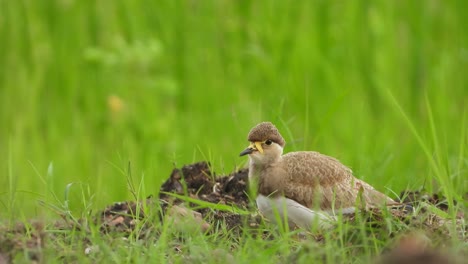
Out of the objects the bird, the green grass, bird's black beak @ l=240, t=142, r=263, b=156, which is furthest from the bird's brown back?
the green grass

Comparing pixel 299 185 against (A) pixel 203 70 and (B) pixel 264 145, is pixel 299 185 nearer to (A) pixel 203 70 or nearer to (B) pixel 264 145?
(B) pixel 264 145

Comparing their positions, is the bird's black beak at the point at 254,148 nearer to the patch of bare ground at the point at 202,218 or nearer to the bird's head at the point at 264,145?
the bird's head at the point at 264,145

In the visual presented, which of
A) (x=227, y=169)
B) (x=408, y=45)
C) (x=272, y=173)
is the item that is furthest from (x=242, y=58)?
(x=272, y=173)

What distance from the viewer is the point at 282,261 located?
18.1 ft

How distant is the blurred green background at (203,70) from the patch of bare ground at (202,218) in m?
3.46

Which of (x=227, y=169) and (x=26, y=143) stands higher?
(x=227, y=169)

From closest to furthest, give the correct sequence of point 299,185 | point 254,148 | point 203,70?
point 299,185
point 254,148
point 203,70

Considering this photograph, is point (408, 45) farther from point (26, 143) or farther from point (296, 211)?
point (296, 211)

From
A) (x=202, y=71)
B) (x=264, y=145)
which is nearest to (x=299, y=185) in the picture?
(x=264, y=145)

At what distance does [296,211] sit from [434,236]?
96cm

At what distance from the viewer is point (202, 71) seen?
38.0 ft

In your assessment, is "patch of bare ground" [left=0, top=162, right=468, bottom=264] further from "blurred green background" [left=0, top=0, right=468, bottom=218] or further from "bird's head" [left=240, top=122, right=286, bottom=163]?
"blurred green background" [left=0, top=0, right=468, bottom=218]

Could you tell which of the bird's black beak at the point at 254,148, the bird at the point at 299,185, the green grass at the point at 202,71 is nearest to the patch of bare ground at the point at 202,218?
the bird at the point at 299,185

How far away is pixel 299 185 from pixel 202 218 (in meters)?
0.63
